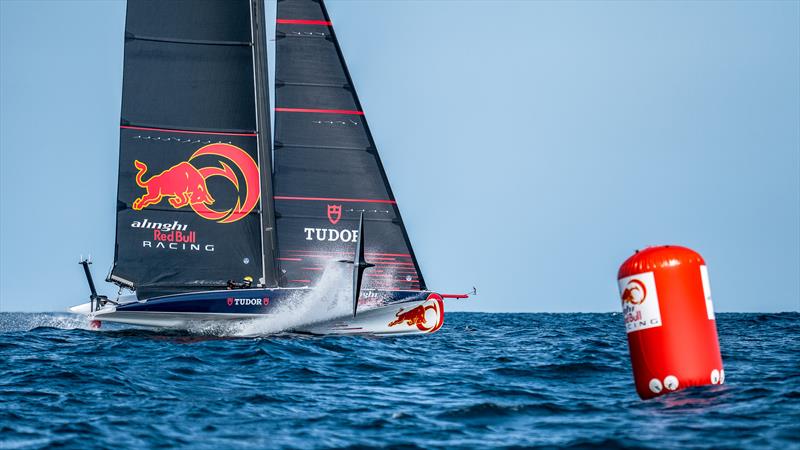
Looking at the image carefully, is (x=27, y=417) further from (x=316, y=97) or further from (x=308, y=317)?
(x=316, y=97)

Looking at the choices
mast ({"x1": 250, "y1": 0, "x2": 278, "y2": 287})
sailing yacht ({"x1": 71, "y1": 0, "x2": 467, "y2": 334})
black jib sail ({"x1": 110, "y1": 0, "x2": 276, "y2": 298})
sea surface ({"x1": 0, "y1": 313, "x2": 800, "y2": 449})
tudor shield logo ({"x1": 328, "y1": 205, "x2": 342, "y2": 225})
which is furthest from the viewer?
black jib sail ({"x1": 110, "y1": 0, "x2": 276, "y2": 298})

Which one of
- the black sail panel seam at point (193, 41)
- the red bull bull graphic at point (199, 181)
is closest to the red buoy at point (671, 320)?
the red bull bull graphic at point (199, 181)

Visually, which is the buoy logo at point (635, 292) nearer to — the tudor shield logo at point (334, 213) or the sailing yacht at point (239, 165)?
the sailing yacht at point (239, 165)

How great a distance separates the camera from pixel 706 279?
459 inches

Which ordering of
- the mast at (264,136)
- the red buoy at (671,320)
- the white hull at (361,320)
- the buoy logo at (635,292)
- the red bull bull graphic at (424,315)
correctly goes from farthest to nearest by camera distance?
the mast at (264,136)
the red bull bull graphic at (424,315)
the white hull at (361,320)
the buoy logo at (635,292)
the red buoy at (671,320)

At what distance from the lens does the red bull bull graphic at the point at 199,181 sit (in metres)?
24.5

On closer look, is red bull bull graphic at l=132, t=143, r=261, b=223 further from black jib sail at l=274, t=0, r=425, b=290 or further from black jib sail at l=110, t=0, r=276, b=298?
black jib sail at l=274, t=0, r=425, b=290

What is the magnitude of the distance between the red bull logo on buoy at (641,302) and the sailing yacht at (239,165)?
487 inches

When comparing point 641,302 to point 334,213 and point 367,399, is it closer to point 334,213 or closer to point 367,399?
point 367,399

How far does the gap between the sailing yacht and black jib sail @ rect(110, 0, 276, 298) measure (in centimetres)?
3

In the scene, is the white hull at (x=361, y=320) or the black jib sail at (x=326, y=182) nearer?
the white hull at (x=361, y=320)

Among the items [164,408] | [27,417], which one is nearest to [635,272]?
[164,408]

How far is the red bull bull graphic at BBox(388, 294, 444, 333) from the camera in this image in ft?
76.6

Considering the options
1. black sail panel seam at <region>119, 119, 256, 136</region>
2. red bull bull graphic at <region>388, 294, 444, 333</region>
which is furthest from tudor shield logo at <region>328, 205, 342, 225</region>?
black sail panel seam at <region>119, 119, 256, 136</region>
